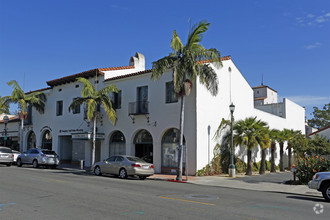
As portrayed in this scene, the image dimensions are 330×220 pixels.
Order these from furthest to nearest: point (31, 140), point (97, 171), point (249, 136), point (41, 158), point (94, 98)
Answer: point (31, 140) < point (41, 158) < point (94, 98) < point (249, 136) < point (97, 171)

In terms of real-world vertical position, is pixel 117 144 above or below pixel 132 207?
above

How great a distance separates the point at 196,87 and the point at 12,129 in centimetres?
2799

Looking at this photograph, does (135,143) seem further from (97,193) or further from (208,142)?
(97,193)

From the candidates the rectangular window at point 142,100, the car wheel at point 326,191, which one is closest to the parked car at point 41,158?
the rectangular window at point 142,100

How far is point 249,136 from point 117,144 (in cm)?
1088

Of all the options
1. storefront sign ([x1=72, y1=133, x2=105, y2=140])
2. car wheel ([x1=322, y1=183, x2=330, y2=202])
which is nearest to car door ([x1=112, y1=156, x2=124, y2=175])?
storefront sign ([x1=72, y1=133, x2=105, y2=140])

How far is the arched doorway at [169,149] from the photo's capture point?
72.2ft

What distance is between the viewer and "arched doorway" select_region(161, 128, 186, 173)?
867 inches

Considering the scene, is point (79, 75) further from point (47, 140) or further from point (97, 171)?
point (97, 171)

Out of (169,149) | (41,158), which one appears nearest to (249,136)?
(169,149)

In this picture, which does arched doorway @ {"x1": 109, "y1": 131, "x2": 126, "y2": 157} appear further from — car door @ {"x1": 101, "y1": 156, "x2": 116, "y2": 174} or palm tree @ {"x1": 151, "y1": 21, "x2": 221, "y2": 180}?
palm tree @ {"x1": 151, "y1": 21, "x2": 221, "y2": 180}

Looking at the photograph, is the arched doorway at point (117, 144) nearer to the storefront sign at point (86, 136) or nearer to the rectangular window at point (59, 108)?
the storefront sign at point (86, 136)

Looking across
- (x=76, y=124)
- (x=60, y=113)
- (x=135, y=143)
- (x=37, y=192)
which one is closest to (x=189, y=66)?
(x=135, y=143)

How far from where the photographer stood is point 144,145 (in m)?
A: 24.5
